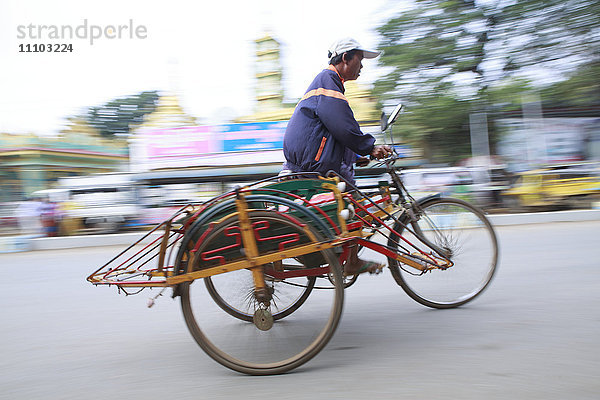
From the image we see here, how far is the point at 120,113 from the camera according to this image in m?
41.1

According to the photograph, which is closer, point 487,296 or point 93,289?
point 487,296

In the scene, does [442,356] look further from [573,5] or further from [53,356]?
[573,5]

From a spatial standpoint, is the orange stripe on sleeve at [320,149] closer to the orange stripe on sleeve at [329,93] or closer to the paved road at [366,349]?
the orange stripe on sleeve at [329,93]

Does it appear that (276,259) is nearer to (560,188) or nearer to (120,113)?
(560,188)

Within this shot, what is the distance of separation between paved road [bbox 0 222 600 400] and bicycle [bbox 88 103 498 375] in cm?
21

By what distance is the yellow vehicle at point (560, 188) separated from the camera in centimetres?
1170

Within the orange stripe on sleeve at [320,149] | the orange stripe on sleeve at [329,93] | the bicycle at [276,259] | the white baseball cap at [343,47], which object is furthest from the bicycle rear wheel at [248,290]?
the white baseball cap at [343,47]

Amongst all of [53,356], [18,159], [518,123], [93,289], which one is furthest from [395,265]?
[18,159]

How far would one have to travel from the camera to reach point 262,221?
250 centimetres

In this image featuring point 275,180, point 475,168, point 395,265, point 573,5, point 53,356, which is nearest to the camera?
point 275,180

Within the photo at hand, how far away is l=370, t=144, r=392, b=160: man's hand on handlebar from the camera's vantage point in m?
3.04

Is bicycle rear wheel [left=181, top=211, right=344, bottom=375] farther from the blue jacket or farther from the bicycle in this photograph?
the blue jacket

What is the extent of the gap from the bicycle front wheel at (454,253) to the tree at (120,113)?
37.8m

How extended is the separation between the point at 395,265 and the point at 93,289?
317 cm
